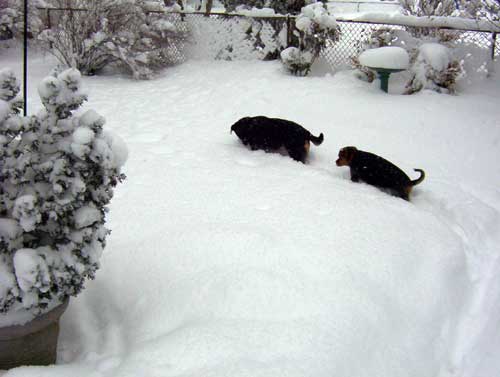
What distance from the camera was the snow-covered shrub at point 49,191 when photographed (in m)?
2.27

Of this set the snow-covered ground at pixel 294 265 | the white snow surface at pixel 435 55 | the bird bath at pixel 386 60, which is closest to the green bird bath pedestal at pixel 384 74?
the bird bath at pixel 386 60

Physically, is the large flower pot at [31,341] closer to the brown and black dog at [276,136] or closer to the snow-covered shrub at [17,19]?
the brown and black dog at [276,136]

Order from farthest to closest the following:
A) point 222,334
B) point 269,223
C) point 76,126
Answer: point 269,223 → point 222,334 → point 76,126

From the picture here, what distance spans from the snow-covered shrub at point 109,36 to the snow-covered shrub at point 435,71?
4572mm

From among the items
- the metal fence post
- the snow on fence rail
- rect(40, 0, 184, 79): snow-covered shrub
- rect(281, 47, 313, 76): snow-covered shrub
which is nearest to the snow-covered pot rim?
rect(281, 47, 313, 76): snow-covered shrub

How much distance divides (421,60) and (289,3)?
3.37 meters

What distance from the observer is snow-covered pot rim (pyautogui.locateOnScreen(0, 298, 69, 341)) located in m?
2.33

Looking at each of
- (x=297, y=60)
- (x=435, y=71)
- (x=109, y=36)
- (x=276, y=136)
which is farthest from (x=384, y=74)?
(x=109, y=36)

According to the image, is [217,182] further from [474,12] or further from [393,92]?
[474,12]

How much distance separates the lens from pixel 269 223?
12.6 feet

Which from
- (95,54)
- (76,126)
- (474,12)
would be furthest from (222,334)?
(95,54)

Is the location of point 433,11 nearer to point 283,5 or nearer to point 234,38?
point 283,5

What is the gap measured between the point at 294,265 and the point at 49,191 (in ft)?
5.17

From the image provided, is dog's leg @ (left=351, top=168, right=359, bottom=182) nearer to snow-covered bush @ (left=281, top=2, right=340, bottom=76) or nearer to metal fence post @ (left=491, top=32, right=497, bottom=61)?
snow-covered bush @ (left=281, top=2, right=340, bottom=76)
